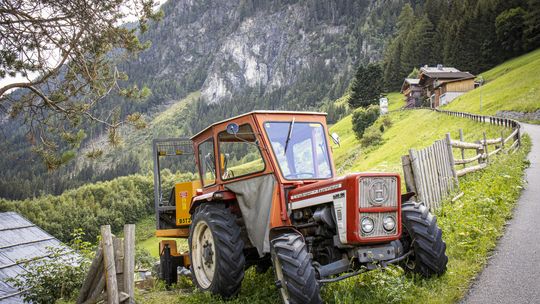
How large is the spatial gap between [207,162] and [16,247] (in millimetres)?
6194

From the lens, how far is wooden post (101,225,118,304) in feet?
22.4

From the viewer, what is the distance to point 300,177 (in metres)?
7.26

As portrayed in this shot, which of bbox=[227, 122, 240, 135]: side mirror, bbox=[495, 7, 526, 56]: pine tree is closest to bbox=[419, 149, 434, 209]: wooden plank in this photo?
bbox=[227, 122, 240, 135]: side mirror

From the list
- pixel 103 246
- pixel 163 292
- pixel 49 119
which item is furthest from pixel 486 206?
pixel 49 119

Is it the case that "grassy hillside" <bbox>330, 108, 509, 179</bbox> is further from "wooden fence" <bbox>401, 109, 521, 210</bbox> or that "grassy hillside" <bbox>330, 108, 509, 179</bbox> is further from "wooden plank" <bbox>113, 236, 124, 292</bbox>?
"wooden plank" <bbox>113, 236, 124, 292</bbox>

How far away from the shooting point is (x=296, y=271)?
5750mm

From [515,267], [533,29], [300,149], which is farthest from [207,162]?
[533,29]

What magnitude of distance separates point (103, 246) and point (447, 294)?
4701mm

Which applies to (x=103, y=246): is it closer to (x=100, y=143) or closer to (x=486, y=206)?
(x=100, y=143)

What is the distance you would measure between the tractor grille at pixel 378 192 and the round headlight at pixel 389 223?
0.17m

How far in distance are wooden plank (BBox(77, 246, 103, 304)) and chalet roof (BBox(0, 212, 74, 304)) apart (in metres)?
2.81

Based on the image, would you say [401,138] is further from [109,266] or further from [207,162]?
[109,266]

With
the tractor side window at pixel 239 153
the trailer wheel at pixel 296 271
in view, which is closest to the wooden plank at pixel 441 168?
the tractor side window at pixel 239 153

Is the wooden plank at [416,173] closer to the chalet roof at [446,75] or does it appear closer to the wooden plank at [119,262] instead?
the wooden plank at [119,262]
